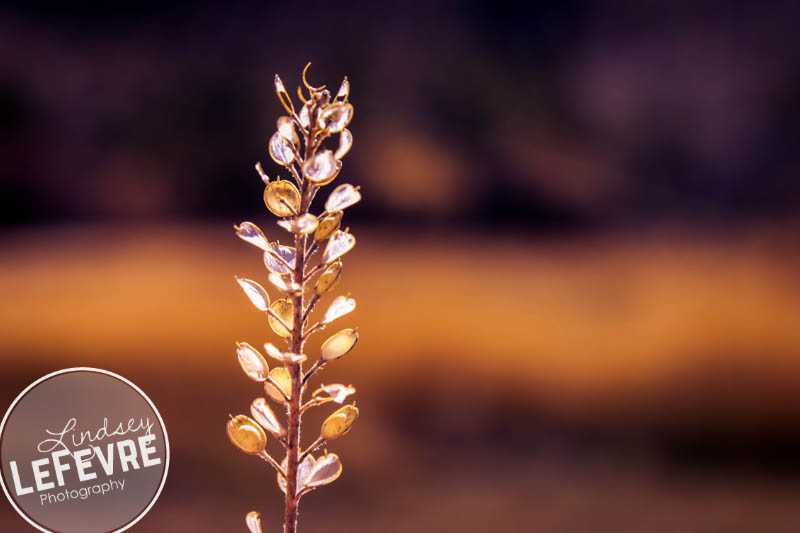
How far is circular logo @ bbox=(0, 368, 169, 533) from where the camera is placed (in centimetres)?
38

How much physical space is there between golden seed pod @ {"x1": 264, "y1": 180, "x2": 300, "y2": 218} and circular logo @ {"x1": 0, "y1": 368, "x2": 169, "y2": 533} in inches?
6.3

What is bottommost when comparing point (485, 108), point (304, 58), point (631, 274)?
point (631, 274)

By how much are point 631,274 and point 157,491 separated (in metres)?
0.67

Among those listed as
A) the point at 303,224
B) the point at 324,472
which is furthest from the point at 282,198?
the point at 324,472

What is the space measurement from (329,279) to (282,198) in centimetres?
4

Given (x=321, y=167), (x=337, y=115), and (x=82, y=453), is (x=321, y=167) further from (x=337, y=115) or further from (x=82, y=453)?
(x=82, y=453)

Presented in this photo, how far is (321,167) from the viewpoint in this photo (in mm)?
303

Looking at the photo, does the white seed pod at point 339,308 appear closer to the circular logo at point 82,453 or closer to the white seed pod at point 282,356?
the white seed pod at point 282,356

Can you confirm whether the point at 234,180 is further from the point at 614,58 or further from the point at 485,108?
the point at 614,58

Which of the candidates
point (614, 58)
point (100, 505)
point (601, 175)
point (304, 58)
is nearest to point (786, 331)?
point (601, 175)

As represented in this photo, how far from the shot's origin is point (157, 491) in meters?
0.39

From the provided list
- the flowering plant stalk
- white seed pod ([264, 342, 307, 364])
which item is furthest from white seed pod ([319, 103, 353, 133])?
white seed pod ([264, 342, 307, 364])

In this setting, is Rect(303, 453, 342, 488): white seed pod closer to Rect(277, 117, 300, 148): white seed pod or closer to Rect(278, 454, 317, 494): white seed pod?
Rect(278, 454, 317, 494): white seed pod

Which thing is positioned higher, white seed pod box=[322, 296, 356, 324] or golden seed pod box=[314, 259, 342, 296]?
golden seed pod box=[314, 259, 342, 296]
